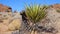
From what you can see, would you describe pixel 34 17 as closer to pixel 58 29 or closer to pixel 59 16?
pixel 58 29

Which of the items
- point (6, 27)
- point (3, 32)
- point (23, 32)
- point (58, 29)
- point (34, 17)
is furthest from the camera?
point (6, 27)

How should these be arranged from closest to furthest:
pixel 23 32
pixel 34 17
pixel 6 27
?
1. pixel 34 17
2. pixel 23 32
3. pixel 6 27

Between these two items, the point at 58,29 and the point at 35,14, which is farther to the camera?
the point at 58,29

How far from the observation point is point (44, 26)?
1429cm

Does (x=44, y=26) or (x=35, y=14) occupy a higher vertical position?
(x=35, y=14)

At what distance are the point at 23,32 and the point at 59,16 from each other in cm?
430

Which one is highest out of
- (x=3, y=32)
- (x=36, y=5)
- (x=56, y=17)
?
(x=36, y=5)

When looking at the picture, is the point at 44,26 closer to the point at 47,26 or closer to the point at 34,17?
the point at 47,26

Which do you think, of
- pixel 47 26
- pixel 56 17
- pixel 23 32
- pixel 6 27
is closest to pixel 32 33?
pixel 23 32

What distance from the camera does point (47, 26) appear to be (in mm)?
14109

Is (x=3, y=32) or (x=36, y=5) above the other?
(x=36, y=5)

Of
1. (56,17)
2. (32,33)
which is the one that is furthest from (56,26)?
(32,33)

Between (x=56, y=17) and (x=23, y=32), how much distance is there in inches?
150

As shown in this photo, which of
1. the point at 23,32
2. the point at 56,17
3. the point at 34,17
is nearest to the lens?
the point at 34,17
